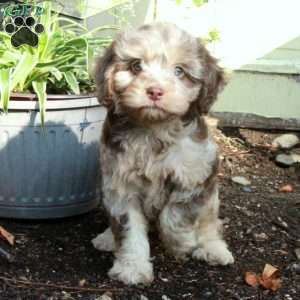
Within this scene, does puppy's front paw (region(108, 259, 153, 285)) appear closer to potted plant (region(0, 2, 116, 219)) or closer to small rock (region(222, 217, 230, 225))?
potted plant (region(0, 2, 116, 219))

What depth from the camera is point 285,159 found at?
19.2 ft

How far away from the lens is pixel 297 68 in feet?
21.1

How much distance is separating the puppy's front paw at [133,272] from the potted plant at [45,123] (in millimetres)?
846

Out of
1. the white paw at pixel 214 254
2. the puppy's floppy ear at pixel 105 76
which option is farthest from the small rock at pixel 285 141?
the puppy's floppy ear at pixel 105 76

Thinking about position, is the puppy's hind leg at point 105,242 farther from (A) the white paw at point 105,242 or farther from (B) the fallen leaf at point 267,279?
(B) the fallen leaf at point 267,279

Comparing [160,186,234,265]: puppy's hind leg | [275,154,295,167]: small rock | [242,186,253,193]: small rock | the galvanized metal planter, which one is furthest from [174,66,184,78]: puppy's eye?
[275,154,295,167]: small rock

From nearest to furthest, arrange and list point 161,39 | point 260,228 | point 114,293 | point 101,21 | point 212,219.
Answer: point 161,39
point 114,293
point 212,219
point 260,228
point 101,21

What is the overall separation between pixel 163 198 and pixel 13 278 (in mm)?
888

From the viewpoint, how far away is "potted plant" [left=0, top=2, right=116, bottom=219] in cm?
412

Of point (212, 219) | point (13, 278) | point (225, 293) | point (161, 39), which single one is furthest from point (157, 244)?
point (161, 39)

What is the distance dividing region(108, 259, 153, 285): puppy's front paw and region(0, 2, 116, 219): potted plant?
846mm

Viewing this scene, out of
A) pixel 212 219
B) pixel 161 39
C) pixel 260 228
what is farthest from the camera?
pixel 260 228

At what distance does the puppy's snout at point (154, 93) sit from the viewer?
10.7ft

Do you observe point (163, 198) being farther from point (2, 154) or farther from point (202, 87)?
point (2, 154)
